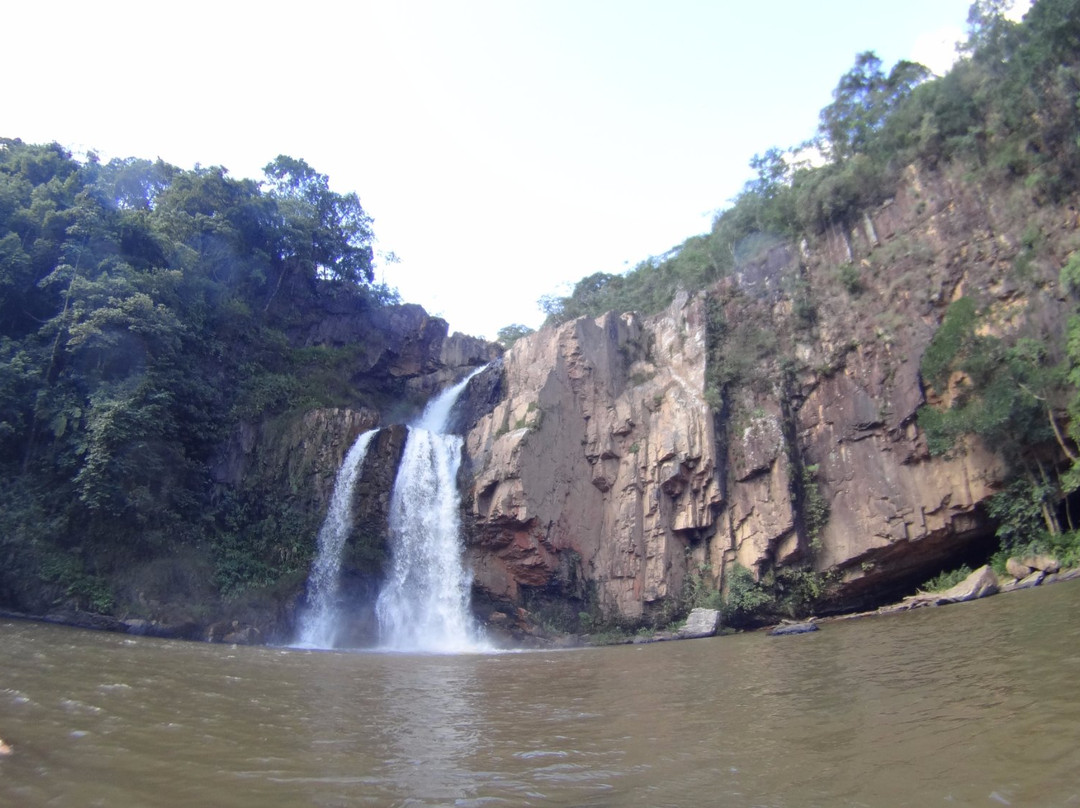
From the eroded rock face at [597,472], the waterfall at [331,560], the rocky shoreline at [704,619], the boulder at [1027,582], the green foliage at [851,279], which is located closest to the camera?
the boulder at [1027,582]

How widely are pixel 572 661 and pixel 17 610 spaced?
14.7 meters

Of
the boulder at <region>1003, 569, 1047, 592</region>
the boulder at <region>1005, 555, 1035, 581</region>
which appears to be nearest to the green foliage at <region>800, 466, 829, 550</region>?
the boulder at <region>1005, 555, 1035, 581</region>

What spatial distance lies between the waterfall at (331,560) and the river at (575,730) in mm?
9880

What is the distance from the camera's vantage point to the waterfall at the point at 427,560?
20.4m

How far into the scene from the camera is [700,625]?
19125mm

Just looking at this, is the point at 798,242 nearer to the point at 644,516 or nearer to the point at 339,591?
the point at 644,516

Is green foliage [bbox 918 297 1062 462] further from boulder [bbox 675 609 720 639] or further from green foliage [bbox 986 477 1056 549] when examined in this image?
boulder [bbox 675 609 720 639]

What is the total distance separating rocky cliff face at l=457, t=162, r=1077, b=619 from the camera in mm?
19484

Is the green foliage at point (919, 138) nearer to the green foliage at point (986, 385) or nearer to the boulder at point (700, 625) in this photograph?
the green foliage at point (986, 385)

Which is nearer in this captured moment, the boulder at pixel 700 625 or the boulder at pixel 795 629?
the boulder at pixel 795 629

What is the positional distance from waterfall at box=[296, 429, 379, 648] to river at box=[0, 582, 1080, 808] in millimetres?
9880

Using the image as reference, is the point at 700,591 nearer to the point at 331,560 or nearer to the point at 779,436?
the point at 779,436

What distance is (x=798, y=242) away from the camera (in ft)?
84.3

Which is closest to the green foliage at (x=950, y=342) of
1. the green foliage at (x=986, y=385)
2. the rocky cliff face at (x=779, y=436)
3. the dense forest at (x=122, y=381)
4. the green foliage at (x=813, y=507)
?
the green foliage at (x=986, y=385)
